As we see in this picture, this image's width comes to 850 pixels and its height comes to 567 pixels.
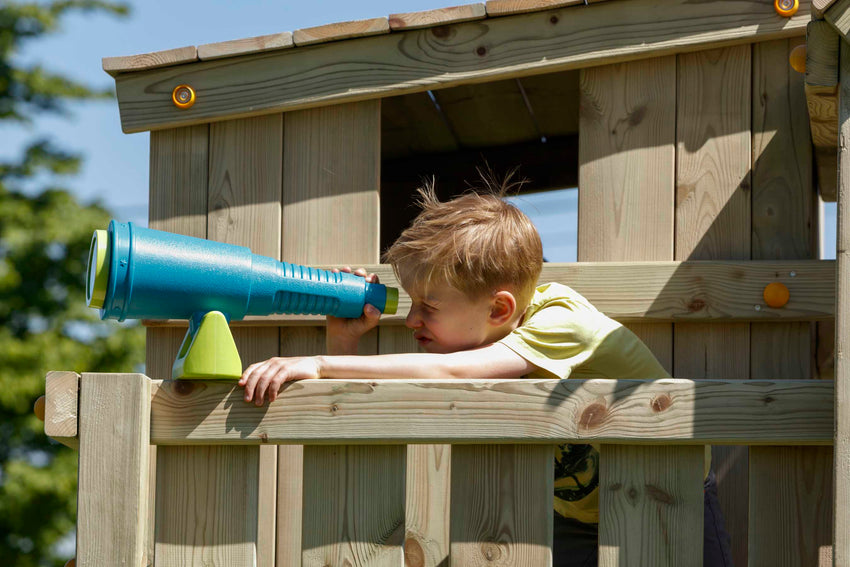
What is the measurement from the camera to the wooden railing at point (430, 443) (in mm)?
1566

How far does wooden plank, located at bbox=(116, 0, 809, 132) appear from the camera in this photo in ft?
8.19

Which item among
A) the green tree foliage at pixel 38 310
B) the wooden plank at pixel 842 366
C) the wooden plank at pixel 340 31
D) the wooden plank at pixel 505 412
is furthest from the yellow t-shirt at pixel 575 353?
the green tree foliage at pixel 38 310

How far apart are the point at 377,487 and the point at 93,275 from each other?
2.01 feet

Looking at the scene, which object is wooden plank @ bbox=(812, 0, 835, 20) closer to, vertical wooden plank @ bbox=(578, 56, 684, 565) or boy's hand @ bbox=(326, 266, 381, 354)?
vertical wooden plank @ bbox=(578, 56, 684, 565)

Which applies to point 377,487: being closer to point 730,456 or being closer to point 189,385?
point 189,385

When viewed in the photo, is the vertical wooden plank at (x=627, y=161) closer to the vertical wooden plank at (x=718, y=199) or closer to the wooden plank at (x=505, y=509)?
the vertical wooden plank at (x=718, y=199)

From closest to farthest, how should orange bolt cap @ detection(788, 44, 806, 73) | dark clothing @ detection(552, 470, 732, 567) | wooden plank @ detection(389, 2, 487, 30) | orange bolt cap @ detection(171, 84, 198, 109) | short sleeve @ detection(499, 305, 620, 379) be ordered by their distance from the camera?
short sleeve @ detection(499, 305, 620, 379) < orange bolt cap @ detection(788, 44, 806, 73) < dark clothing @ detection(552, 470, 732, 567) < wooden plank @ detection(389, 2, 487, 30) < orange bolt cap @ detection(171, 84, 198, 109)

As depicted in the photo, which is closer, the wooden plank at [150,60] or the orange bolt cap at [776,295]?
the orange bolt cap at [776,295]

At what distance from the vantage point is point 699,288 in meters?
2.40

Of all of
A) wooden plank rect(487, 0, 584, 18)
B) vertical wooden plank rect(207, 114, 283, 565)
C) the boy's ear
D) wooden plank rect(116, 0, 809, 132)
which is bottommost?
the boy's ear

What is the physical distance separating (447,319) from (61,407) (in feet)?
2.84

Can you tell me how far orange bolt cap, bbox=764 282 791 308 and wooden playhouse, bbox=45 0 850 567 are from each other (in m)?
0.02

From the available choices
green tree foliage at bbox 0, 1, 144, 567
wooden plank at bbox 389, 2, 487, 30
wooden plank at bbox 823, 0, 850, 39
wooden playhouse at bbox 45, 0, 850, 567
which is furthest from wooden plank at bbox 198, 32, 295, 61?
green tree foliage at bbox 0, 1, 144, 567

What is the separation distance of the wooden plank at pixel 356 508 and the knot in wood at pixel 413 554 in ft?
2.62
